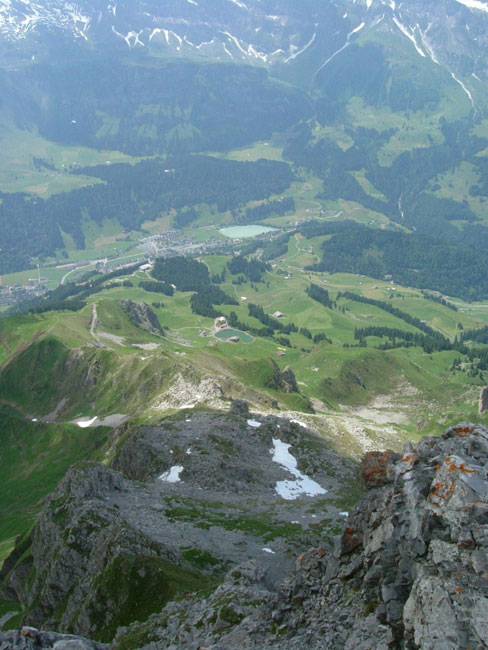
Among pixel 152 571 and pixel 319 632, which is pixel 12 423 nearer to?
pixel 152 571

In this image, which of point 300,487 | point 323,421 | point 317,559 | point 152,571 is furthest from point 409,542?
point 323,421

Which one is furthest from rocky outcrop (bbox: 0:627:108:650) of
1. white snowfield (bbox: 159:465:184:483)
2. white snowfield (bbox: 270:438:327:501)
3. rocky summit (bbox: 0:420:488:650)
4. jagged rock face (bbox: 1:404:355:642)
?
white snowfield (bbox: 270:438:327:501)

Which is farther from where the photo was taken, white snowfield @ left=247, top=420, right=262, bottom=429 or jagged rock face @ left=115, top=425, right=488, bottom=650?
white snowfield @ left=247, top=420, right=262, bottom=429

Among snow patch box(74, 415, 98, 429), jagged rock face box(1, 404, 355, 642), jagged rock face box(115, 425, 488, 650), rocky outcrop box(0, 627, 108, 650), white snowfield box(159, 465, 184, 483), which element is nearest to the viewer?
jagged rock face box(115, 425, 488, 650)

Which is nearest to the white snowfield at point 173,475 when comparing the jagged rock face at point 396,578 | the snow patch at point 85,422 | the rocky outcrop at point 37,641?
the jagged rock face at point 396,578

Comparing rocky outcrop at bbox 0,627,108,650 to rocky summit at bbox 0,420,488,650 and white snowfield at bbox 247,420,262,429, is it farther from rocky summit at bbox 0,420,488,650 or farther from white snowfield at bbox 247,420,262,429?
white snowfield at bbox 247,420,262,429

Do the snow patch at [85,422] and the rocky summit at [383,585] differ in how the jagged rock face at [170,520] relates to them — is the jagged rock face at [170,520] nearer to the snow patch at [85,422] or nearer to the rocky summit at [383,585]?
the rocky summit at [383,585]

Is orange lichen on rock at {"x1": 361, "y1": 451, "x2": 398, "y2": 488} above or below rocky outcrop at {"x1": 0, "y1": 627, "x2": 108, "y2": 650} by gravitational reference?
above
